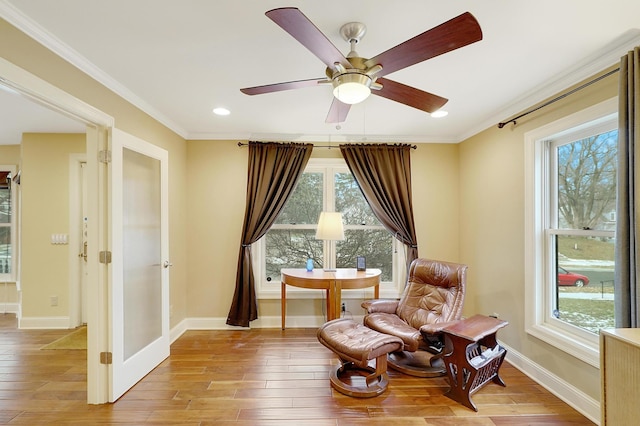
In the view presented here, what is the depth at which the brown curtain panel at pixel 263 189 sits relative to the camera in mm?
3611

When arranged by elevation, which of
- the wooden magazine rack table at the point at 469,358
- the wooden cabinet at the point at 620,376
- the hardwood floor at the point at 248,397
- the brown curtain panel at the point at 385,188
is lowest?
the hardwood floor at the point at 248,397

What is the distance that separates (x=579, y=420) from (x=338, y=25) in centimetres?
306

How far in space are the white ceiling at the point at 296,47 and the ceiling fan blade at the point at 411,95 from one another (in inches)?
11.5

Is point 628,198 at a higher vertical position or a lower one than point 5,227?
higher

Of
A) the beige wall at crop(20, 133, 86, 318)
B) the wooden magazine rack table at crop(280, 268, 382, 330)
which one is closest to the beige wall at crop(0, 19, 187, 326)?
the wooden magazine rack table at crop(280, 268, 382, 330)

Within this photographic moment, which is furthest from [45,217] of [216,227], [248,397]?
[248,397]

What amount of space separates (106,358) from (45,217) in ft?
8.87

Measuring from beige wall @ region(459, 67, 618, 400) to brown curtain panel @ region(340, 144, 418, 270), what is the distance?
0.72 metres

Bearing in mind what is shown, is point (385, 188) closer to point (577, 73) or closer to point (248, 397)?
point (577, 73)

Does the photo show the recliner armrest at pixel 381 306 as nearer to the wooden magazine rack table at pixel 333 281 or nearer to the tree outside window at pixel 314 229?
the wooden magazine rack table at pixel 333 281

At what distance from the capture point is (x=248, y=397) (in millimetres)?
2281

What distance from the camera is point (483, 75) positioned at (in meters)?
2.19

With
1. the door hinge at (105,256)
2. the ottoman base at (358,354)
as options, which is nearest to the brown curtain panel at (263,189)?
the ottoman base at (358,354)

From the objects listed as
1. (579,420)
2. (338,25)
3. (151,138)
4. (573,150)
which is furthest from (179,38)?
(579,420)
